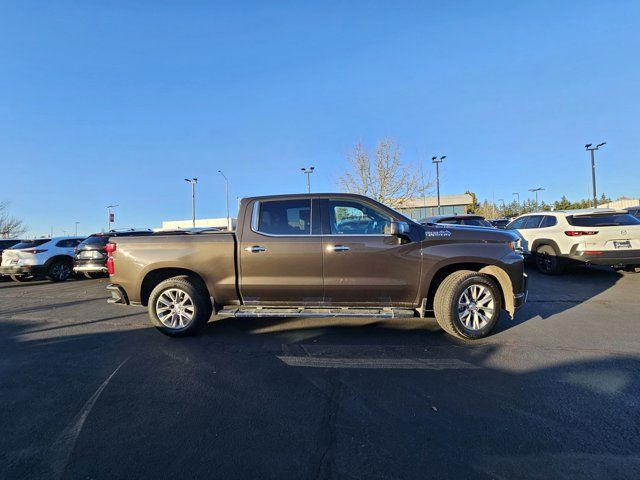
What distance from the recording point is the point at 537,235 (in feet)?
31.8

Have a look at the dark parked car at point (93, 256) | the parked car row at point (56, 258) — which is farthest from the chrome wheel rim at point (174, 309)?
the dark parked car at point (93, 256)

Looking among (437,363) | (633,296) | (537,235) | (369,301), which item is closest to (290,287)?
(369,301)

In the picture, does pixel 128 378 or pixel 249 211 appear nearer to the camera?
pixel 128 378

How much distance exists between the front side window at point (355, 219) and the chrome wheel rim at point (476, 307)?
1.46 meters

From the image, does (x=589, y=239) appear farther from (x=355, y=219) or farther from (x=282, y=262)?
(x=282, y=262)

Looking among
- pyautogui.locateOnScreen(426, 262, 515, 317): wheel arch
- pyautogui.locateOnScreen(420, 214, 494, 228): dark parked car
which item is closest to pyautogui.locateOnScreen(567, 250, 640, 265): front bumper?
pyautogui.locateOnScreen(420, 214, 494, 228): dark parked car

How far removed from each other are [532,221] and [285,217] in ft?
27.8

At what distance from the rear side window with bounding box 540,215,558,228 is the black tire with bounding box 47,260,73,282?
1595 centimetres

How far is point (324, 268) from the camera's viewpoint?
490 centimetres

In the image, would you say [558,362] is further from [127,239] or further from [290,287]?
[127,239]

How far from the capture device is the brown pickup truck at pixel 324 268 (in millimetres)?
4781

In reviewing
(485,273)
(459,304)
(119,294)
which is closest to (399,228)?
(459,304)

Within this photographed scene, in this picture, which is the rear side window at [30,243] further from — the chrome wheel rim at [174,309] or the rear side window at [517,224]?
the rear side window at [517,224]

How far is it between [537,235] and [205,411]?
9832 millimetres
